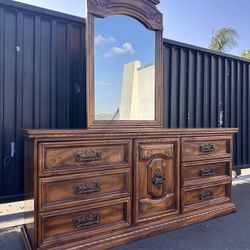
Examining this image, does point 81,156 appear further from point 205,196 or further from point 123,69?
point 205,196

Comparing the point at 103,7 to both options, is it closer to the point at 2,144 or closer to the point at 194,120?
the point at 2,144

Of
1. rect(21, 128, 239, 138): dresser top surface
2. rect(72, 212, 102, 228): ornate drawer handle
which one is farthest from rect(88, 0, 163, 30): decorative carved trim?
rect(72, 212, 102, 228): ornate drawer handle

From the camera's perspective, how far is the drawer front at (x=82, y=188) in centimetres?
130

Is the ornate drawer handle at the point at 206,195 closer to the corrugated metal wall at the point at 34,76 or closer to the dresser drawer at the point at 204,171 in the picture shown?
the dresser drawer at the point at 204,171

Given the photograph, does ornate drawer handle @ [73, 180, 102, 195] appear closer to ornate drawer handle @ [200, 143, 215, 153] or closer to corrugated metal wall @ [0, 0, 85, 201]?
corrugated metal wall @ [0, 0, 85, 201]

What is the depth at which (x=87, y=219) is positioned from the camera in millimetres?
1437

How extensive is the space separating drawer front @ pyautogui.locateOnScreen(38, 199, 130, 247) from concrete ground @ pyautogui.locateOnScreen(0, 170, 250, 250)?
0.58ft

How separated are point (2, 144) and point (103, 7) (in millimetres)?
1281

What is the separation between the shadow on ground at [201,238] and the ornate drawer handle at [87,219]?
250 mm

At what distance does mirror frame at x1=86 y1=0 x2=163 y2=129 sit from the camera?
1672 mm

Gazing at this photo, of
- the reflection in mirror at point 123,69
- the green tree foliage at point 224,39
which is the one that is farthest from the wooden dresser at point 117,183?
the green tree foliage at point 224,39

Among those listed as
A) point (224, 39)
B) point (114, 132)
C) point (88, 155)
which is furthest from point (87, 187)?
point (224, 39)

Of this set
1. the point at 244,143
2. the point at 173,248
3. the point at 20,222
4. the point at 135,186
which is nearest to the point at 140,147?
the point at 135,186

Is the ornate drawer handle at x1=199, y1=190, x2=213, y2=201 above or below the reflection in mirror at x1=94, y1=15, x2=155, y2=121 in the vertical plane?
below
